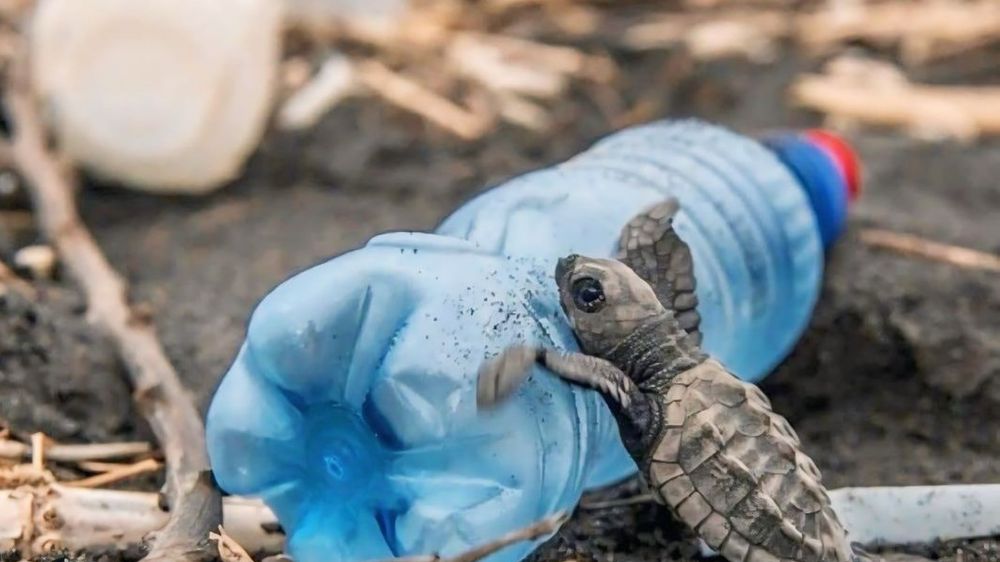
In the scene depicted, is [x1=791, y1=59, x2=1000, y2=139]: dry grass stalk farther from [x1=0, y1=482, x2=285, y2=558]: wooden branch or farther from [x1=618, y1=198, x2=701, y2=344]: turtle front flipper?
[x1=0, y1=482, x2=285, y2=558]: wooden branch

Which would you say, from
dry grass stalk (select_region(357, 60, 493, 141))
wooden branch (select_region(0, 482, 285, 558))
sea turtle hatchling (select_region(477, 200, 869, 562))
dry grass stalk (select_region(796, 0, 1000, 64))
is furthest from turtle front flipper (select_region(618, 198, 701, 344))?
dry grass stalk (select_region(796, 0, 1000, 64))

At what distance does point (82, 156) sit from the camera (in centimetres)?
228

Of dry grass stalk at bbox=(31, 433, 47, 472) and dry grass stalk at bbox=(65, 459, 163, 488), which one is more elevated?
dry grass stalk at bbox=(31, 433, 47, 472)

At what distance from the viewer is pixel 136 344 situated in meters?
1.47

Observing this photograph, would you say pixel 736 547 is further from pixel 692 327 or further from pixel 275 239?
pixel 275 239

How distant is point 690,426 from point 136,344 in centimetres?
73

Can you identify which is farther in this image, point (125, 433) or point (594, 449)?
point (125, 433)

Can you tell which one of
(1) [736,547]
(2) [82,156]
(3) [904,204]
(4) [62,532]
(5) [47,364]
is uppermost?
(2) [82,156]

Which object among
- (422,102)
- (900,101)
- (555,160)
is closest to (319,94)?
(422,102)

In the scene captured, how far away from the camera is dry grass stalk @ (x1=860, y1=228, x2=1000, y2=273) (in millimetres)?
1909

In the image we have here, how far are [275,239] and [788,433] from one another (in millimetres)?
1343

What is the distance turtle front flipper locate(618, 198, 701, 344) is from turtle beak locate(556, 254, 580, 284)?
0.10 meters

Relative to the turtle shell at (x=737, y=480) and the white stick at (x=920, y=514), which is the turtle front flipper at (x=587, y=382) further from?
the white stick at (x=920, y=514)

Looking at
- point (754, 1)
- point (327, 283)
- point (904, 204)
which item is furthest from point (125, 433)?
point (754, 1)
